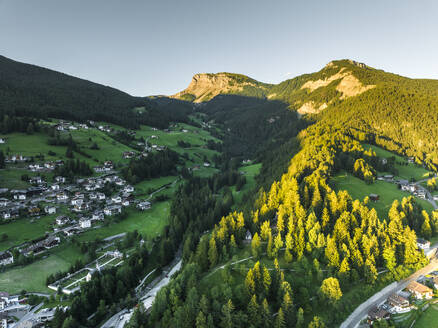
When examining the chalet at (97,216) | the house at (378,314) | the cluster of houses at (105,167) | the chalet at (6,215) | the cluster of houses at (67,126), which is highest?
the cluster of houses at (67,126)

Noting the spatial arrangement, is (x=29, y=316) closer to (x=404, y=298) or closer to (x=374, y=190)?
(x=404, y=298)

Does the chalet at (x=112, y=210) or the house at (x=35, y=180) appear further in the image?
the house at (x=35, y=180)

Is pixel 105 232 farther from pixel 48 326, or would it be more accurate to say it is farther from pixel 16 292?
pixel 48 326

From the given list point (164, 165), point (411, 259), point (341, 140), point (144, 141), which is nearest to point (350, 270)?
point (411, 259)

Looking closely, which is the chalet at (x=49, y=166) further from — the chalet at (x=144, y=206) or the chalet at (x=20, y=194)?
the chalet at (x=144, y=206)

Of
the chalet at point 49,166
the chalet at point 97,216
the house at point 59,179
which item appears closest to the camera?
the chalet at point 97,216

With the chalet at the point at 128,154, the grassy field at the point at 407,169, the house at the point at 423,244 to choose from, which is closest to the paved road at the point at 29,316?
the house at the point at 423,244

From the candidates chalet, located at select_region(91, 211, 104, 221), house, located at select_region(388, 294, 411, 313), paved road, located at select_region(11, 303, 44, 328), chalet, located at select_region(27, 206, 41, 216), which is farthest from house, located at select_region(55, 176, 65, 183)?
house, located at select_region(388, 294, 411, 313)

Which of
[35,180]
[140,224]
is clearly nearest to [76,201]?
[35,180]
